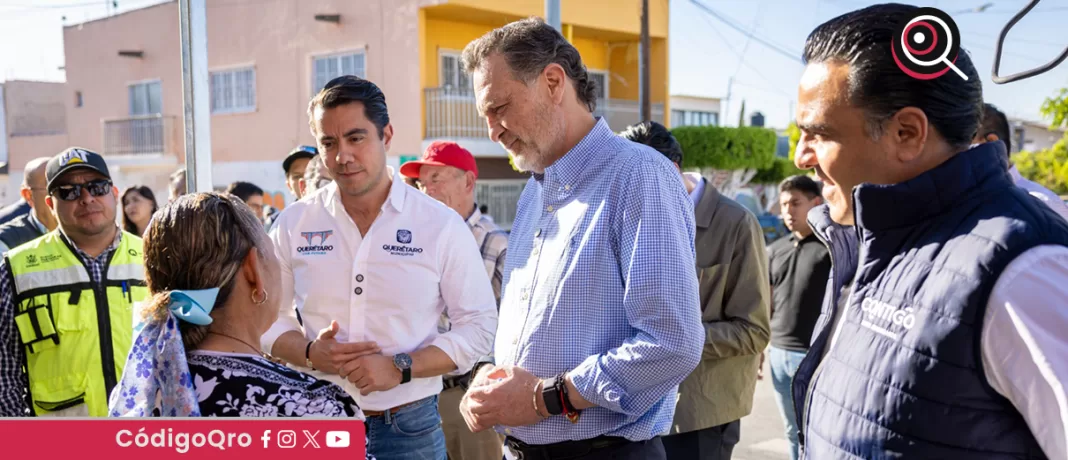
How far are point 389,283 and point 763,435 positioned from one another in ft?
14.1

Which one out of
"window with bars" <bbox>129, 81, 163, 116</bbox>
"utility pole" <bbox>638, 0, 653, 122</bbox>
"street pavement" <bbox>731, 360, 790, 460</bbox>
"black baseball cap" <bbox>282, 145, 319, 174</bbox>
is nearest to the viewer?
"street pavement" <bbox>731, 360, 790, 460</bbox>

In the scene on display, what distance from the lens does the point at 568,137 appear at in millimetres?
2459

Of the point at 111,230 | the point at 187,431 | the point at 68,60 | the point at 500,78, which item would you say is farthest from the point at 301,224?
the point at 68,60

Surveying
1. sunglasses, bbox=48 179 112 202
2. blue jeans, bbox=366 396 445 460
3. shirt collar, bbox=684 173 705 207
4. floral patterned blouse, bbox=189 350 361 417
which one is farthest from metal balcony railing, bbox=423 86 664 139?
floral patterned blouse, bbox=189 350 361 417

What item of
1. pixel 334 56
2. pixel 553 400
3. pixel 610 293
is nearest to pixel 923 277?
pixel 610 293

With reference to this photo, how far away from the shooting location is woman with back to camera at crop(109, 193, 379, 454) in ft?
5.98

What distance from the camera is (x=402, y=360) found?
2990 mm

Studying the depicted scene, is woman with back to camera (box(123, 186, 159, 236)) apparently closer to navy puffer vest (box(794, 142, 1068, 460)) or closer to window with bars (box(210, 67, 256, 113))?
navy puffer vest (box(794, 142, 1068, 460))

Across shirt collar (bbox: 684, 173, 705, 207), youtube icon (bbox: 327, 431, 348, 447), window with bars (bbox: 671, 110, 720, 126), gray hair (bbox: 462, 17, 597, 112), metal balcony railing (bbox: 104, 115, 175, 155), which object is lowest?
youtube icon (bbox: 327, 431, 348, 447)

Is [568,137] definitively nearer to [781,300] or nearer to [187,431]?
[187,431]

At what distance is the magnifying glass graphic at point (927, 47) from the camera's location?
148 cm

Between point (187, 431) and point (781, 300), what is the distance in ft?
14.9

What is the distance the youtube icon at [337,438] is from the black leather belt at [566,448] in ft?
2.55

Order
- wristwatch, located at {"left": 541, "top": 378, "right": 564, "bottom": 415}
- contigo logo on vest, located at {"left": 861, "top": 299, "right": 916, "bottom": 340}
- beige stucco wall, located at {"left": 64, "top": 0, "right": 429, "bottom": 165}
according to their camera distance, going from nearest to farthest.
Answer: contigo logo on vest, located at {"left": 861, "top": 299, "right": 916, "bottom": 340}
wristwatch, located at {"left": 541, "top": 378, "right": 564, "bottom": 415}
beige stucco wall, located at {"left": 64, "top": 0, "right": 429, "bottom": 165}
